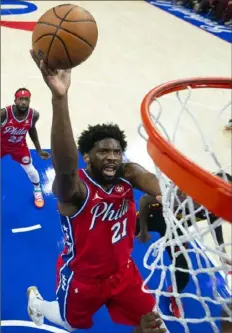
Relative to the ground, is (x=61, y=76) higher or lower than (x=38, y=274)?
higher

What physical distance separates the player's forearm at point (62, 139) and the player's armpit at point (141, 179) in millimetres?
536

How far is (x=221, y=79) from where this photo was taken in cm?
213

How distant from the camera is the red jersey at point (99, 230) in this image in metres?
2.07

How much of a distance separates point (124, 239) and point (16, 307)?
1.19 m

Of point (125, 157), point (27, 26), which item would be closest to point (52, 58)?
point (125, 157)

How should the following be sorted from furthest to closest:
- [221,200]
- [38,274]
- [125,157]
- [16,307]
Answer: [125,157] → [38,274] → [16,307] → [221,200]

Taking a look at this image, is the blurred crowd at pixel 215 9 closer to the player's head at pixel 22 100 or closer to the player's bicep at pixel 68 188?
the player's head at pixel 22 100

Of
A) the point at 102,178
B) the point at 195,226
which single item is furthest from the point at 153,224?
the point at 195,226

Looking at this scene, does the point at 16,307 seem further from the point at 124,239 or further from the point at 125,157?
the point at 125,157

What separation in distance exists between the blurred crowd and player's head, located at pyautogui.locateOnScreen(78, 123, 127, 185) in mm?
10899

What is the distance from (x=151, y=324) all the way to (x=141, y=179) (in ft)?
2.59

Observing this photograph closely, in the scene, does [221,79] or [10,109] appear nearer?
[221,79]

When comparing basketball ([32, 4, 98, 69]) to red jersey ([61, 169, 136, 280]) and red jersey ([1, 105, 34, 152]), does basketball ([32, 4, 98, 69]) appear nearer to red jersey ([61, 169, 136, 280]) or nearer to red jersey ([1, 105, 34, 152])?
red jersey ([61, 169, 136, 280])

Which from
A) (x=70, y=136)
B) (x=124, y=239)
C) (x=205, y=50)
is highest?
(x=205, y=50)
